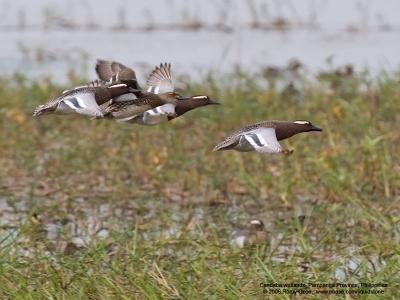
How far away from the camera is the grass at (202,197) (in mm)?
5133

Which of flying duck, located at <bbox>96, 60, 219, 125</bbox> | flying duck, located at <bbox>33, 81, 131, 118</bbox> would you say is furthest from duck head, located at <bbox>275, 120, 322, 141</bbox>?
flying duck, located at <bbox>33, 81, 131, 118</bbox>

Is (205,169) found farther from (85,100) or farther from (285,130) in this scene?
(85,100)

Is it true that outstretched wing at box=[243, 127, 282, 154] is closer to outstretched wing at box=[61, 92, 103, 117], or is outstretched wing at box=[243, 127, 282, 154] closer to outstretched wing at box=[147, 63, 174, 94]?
outstretched wing at box=[61, 92, 103, 117]

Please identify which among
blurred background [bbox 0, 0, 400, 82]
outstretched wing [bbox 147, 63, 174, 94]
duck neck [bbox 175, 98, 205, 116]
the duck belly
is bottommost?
blurred background [bbox 0, 0, 400, 82]

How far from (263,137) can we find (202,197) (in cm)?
260

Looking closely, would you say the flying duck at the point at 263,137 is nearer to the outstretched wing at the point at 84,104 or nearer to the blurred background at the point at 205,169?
the outstretched wing at the point at 84,104

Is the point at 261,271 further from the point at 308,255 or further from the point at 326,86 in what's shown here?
the point at 326,86

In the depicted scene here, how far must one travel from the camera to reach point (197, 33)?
1145 centimetres

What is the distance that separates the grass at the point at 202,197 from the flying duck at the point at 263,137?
24.7 inches

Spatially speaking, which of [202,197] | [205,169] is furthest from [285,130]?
[205,169]

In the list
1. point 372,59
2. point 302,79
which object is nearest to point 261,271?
point 302,79

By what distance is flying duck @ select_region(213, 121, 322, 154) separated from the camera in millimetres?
4207

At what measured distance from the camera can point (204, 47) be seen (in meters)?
10.9

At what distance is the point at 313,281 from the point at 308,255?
0.49 metres
